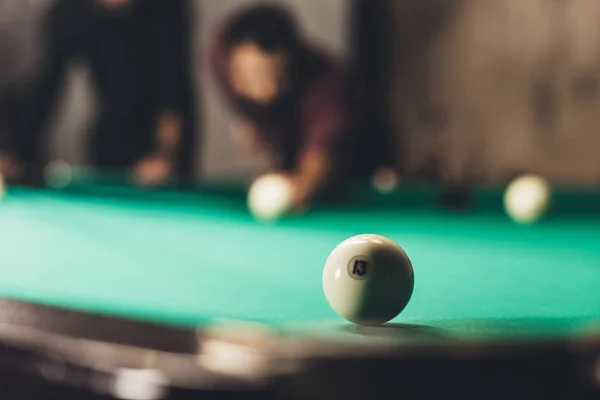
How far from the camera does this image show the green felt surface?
109 centimetres

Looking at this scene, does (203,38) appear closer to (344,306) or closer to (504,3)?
(504,3)

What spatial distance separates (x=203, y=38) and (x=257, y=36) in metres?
3.47

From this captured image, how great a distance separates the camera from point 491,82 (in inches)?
227

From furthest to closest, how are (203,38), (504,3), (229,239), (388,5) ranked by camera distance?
1. (203,38)
2. (388,5)
3. (504,3)
4. (229,239)

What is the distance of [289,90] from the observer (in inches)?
139

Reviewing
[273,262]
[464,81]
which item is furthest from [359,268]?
[464,81]

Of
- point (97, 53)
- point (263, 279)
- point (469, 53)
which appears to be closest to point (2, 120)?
point (97, 53)

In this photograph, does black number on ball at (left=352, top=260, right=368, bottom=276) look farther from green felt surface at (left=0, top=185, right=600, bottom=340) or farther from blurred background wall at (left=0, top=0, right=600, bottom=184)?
blurred background wall at (left=0, top=0, right=600, bottom=184)

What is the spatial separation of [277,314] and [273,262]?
0.58 meters

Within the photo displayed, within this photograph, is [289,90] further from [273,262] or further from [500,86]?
[500,86]

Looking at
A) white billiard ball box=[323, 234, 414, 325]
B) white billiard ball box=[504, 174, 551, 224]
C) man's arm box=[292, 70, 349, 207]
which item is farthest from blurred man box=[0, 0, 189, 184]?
white billiard ball box=[323, 234, 414, 325]

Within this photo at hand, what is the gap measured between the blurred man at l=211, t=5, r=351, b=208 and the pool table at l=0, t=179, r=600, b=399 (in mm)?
859

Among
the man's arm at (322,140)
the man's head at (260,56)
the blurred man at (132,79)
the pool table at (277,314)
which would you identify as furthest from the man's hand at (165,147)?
the pool table at (277,314)

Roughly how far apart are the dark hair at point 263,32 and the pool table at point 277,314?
3.89ft
